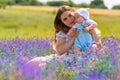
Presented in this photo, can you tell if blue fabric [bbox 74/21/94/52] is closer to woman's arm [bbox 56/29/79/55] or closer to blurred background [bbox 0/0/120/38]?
woman's arm [bbox 56/29/79/55]

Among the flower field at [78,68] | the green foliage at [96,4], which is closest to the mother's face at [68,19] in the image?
the flower field at [78,68]

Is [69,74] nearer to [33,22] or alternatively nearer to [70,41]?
[70,41]

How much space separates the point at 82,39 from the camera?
7.71 metres

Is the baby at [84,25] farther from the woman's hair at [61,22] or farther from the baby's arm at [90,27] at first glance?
the woman's hair at [61,22]

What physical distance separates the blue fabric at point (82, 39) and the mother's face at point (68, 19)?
0.34ft

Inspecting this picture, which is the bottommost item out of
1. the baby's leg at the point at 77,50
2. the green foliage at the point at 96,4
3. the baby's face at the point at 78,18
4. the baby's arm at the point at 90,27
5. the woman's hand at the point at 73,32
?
the green foliage at the point at 96,4

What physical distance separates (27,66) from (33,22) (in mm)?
28935

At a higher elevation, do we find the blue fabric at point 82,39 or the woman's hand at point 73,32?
the woman's hand at point 73,32

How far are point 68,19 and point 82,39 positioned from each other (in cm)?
33

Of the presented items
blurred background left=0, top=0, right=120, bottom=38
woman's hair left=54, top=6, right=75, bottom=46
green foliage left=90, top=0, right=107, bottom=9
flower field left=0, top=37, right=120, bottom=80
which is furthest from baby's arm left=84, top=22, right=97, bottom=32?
green foliage left=90, top=0, right=107, bottom=9

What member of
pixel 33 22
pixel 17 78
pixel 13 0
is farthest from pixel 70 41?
pixel 13 0

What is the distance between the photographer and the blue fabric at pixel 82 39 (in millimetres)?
7637

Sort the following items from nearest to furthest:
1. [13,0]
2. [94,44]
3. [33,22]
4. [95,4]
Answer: [94,44] < [33,22] < [95,4] < [13,0]

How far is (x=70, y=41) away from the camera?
7.68 metres
